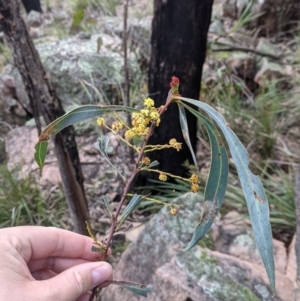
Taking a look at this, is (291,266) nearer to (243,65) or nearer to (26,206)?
(26,206)

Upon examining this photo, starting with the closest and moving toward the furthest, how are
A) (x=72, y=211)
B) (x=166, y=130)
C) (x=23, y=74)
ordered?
(x=23, y=74) < (x=72, y=211) < (x=166, y=130)

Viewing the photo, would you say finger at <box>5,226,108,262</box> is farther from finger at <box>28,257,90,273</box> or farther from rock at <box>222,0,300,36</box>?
rock at <box>222,0,300,36</box>

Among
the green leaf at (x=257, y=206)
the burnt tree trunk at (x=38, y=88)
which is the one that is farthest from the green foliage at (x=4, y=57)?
the green leaf at (x=257, y=206)

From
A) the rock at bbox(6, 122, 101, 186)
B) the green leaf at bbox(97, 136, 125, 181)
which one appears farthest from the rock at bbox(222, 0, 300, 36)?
the green leaf at bbox(97, 136, 125, 181)

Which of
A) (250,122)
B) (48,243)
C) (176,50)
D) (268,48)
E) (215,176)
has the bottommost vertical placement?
(250,122)

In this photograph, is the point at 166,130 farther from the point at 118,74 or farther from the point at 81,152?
the point at 118,74

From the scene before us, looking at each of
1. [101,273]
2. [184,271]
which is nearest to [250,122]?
[184,271]

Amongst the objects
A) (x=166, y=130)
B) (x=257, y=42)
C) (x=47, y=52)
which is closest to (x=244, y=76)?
(x=257, y=42)
